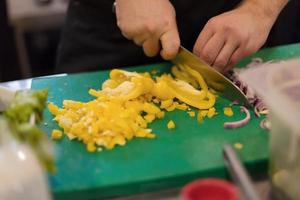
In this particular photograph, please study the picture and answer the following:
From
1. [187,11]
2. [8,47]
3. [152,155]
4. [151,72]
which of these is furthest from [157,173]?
[8,47]

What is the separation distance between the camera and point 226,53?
1.00 m

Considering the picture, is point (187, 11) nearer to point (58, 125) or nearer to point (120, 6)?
point (120, 6)

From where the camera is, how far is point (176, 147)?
826 mm

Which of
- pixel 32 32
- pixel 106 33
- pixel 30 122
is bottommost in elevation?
pixel 32 32

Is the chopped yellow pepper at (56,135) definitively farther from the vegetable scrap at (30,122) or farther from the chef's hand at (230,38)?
the chef's hand at (230,38)

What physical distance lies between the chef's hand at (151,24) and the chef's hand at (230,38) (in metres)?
0.08

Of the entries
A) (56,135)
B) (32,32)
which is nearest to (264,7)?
(56,135)

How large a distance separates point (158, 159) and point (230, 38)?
0.34 metres

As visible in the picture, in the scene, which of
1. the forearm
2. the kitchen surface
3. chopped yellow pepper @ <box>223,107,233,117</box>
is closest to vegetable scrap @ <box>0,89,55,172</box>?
the kitchen surface

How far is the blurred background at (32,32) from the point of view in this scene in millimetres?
1694

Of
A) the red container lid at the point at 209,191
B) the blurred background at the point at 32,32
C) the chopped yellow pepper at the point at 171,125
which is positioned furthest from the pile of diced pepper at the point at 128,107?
the blurred background at the point at 32,32

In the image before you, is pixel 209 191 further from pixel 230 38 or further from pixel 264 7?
pixel 264 7

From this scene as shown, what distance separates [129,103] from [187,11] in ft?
1.12

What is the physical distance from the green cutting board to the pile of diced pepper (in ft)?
0.05
